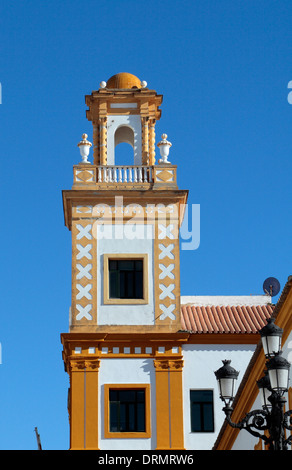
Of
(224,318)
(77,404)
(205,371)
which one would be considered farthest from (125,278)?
(77,404)

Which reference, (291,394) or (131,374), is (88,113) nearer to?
(131,374)

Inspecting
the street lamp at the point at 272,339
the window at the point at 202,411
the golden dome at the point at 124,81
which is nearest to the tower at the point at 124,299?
the window at the point at 202,411

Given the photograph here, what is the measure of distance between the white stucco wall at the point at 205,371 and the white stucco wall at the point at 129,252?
1697 mm

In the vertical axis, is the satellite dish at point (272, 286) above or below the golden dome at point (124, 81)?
below

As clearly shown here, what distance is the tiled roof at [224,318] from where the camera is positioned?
29.5 m

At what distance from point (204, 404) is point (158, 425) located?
162 cm

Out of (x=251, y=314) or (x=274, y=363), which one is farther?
(x=251, y=314)

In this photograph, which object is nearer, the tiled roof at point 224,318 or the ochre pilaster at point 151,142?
the tiled roof at point 224,318

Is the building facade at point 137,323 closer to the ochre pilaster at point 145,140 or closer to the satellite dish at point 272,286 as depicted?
the ochre pilaster at point 145,140

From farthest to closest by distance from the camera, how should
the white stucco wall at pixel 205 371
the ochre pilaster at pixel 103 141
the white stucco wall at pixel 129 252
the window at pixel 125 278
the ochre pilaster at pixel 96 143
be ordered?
the ochre pilaster at pixel 96 143
the ochre pilaster at pixel 103 141
the window at pixel 125 278
the white stucco wall at pixel 129 252
the white stucco wall at pixel 205 371

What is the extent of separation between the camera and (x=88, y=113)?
32.4 metres

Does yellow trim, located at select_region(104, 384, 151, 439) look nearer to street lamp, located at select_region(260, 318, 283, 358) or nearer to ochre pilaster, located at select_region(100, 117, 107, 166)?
ochre pilaster, located at select_region(100, 117, 107, 166)

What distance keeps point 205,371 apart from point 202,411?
3.91ft
